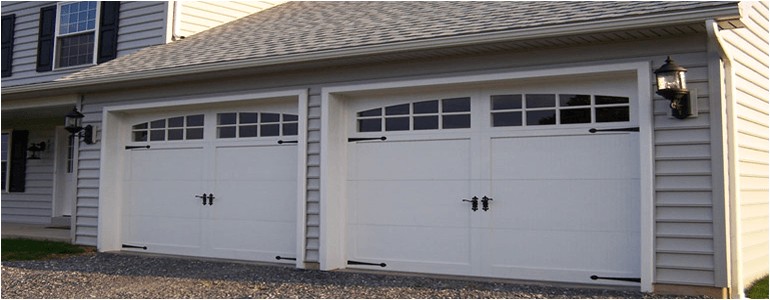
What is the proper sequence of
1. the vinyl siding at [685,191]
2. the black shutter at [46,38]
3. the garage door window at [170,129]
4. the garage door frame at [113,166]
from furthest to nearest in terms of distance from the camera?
the black shutter at [46,38] → the garage door frame at [113,166] → the garage door window at [170,129] → the vinyl siding at [685,191]

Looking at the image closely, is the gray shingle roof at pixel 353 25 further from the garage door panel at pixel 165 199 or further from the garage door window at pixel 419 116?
the garage door panel at pixel 165 199

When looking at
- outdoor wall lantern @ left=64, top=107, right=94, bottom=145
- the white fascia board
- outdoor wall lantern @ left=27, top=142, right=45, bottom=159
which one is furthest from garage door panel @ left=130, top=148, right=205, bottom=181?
outdoor wall lantern @ left=27, top=142, right=45, bottom=159

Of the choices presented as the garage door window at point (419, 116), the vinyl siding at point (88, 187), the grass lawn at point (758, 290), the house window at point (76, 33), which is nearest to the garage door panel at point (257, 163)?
the garage door window at point (419, 116)

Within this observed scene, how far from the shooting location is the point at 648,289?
5824 millimetres

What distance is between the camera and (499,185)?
6742 mm

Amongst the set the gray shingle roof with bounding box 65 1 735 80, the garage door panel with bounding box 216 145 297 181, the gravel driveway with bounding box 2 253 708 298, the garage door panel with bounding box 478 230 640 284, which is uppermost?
the gray shingle roof with bounding box 65 1 735 80

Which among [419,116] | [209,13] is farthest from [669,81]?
[209,13]

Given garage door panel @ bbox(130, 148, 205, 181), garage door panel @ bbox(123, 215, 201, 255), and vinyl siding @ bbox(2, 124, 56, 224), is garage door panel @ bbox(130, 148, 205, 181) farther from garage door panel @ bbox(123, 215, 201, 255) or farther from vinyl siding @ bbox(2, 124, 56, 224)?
vinyl siding @ bbox(2, 124, 56, 224)

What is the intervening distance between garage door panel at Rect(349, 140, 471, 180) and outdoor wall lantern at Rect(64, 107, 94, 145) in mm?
4093

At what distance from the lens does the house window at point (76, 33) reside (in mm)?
11594

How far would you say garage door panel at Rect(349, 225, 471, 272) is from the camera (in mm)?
6926

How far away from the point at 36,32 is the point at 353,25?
Answer: 6980 mm

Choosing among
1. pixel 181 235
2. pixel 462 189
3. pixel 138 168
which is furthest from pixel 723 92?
pixel 138 168

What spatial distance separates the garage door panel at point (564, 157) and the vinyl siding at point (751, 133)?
3.00 feet
